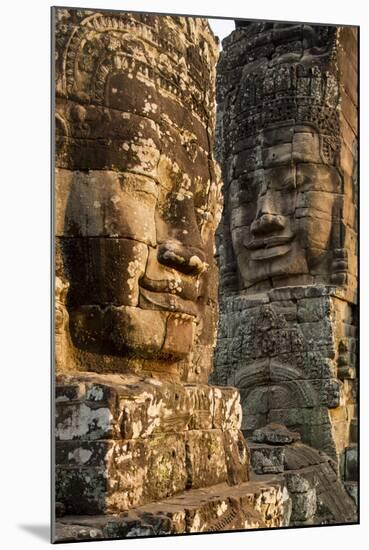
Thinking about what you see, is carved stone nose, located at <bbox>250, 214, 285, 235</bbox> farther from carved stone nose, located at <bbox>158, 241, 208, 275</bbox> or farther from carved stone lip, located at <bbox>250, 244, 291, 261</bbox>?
carved stone nose, located at <bbox>158, 241, 208, 275</bbox>

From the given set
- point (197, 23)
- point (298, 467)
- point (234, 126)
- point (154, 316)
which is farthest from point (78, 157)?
point (234, 126)

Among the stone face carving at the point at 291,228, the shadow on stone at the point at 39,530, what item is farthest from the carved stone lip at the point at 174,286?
the stone face carving at the point at 291,228

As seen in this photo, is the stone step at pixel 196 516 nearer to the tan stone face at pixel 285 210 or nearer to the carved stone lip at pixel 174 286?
the carved stone lip at pixel 174 286

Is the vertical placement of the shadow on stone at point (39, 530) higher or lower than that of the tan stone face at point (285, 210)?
lower

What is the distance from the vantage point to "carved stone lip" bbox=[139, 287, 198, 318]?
582cm

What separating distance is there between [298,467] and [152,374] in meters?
4.64

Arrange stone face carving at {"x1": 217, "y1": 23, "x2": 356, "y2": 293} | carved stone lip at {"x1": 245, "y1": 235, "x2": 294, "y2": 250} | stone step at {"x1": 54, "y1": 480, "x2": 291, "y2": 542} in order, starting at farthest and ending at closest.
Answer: carved stone lip at {"x1": 245, "y1": 235, "x2": 294, "y2": 250}, stone face carving at {"x1": 217, "y1": 23, "x2": 356, "y2": 293}, stone step at {"x1": 54, "y1": 480, "x2": 291, "y2": 542}

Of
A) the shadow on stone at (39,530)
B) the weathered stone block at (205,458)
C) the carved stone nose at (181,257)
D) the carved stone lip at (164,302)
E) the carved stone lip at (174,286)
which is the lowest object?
the shadow on stone at (39,530)

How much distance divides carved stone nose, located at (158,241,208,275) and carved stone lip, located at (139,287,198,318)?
19 centimetres

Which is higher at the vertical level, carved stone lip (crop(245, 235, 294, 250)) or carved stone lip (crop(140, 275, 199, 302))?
carved stone lip (crop(245, 235, 294, 250))

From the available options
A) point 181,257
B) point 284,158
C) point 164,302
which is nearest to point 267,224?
point 284,158

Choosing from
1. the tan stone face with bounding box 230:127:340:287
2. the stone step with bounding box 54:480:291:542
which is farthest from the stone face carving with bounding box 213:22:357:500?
the stone step with bounding box 54:480:291:542

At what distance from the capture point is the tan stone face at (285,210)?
11398 mm

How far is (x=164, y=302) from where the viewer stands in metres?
5.90
